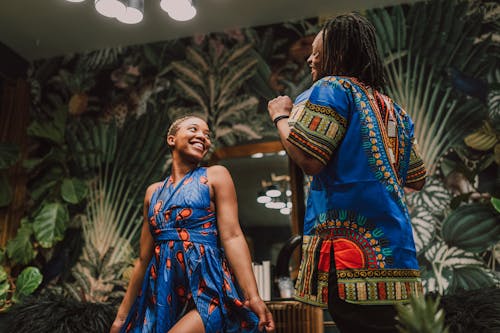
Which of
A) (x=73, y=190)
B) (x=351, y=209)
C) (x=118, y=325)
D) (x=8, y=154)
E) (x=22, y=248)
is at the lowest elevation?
(x=118, y=325)

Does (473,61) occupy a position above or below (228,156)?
above

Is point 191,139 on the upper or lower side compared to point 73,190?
lower

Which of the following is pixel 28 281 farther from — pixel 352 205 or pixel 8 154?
pixel 352 205

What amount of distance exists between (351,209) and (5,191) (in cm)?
375

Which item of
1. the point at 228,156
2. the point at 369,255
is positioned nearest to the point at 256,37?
the point at 228,156

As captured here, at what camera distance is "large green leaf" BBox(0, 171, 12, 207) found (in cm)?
413

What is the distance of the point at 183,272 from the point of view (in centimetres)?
178

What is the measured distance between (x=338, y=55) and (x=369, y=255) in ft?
1.79

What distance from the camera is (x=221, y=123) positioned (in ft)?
13.4

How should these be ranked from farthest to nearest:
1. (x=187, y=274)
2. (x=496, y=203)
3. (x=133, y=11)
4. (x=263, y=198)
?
1. (x=263, y=198)
2. (x=496, y=203)
3. (x=133, y=11)
4. (x=187, y=274)

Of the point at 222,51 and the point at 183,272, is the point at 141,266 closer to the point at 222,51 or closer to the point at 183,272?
the point at 183,272

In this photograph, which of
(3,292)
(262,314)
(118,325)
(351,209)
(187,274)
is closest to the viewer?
(351,209)

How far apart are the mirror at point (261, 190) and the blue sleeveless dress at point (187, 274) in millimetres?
1684

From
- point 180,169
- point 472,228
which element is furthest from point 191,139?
point 472,228
